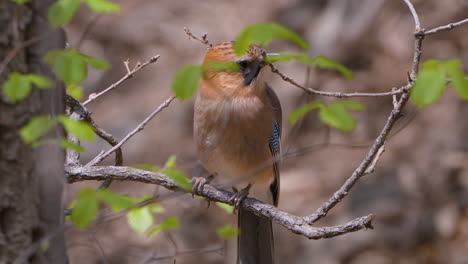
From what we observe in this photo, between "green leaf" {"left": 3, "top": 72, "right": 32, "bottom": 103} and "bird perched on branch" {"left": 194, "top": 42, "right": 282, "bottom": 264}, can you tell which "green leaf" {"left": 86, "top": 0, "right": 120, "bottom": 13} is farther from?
"bird perched on branch" {"left": 194, "top": 42, "right": 282, "bottom": 264}

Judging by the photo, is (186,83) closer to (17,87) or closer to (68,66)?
(68,66)

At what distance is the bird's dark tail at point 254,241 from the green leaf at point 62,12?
2.03 metres

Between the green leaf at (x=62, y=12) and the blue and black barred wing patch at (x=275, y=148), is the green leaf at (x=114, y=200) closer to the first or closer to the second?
the green leaf at (x=62, y=12)

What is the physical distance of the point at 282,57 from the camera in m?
1.79

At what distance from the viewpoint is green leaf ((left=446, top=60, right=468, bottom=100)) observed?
1714mm

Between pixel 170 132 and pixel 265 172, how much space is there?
3.62 m

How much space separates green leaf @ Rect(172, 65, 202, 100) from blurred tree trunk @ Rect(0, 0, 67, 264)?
1.62ft

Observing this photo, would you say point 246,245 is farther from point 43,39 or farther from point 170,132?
point 170,132

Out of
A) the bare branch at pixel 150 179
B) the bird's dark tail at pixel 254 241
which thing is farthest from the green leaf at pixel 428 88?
the bird's dark tail at pixel 254 241

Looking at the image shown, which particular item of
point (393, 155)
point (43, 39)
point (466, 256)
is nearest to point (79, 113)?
point (43, 39)

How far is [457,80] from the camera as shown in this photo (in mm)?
1729

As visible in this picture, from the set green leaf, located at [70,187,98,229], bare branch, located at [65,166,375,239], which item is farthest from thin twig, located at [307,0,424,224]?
green leaf, located at [70,187,98,229]

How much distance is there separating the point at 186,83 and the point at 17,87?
1.63 feet

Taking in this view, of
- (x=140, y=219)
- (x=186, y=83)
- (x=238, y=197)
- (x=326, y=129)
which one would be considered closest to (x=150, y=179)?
(x=140, y=219)
